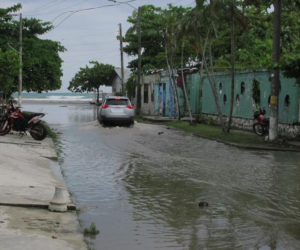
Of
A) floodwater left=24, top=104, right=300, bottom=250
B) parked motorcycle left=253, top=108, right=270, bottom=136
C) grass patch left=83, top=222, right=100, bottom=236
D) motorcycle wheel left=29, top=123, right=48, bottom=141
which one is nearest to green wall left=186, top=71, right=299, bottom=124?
parked motorcycle left=253, top=108, right=270, bottom=136

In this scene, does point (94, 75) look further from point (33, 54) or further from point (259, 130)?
point (259, 130)

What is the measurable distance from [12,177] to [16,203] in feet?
7.37

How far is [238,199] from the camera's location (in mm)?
8781

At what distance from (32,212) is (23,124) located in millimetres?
11556

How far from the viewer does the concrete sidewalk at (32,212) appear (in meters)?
5.62

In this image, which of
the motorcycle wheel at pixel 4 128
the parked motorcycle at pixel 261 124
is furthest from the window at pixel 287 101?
Answer: the motorcycle wheel at pixel 4 128

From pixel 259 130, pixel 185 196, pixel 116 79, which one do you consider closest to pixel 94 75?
pixel 116 79

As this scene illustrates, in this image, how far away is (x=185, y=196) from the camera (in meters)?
9.02

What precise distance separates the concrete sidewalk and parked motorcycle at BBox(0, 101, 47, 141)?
5.63 meters

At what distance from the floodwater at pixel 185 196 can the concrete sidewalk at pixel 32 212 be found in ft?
1.20

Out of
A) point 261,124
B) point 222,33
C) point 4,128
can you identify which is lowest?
point 4,128

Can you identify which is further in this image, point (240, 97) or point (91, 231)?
point (240, 97)

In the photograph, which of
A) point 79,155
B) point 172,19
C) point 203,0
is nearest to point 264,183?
point 79,155

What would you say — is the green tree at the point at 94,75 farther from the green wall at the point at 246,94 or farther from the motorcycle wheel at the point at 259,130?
the motorcycle wheel at the point at 259,130
